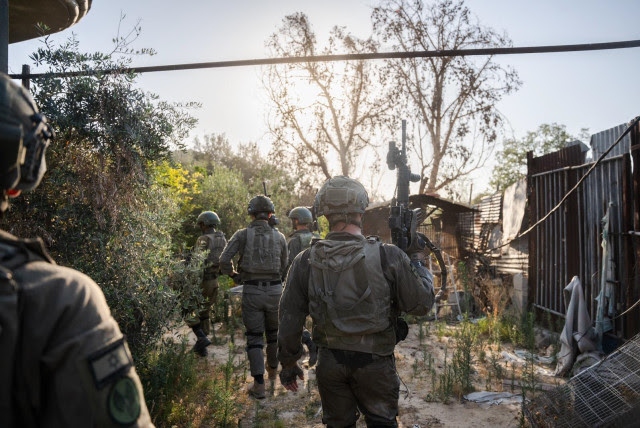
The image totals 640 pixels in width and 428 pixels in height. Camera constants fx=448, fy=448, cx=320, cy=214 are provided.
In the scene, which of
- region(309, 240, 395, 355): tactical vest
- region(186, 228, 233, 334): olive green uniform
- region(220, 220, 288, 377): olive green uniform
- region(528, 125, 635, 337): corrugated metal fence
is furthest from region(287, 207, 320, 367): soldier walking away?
region(528, 125, 635, 337): corrugated metal fence

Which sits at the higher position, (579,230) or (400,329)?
(579,230)

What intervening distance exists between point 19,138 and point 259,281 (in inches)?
184

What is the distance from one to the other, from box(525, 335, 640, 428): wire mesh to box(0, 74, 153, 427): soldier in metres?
3.76

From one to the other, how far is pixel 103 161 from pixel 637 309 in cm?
603

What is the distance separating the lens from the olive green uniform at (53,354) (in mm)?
946

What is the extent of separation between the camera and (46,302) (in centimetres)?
99

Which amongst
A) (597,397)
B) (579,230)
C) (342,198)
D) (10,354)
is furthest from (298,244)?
(10,354)

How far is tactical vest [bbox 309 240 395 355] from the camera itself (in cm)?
291

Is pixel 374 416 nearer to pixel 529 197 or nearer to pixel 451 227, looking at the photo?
pixel 529 197

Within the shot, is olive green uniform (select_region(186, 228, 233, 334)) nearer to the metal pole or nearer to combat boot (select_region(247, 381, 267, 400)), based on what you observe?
combat boot (select_region(247, 381, 267, 400))

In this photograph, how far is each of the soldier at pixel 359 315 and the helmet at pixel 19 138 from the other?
202 cm

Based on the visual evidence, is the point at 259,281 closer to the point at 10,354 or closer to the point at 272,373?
the point at 272,373

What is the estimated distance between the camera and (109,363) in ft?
3.37

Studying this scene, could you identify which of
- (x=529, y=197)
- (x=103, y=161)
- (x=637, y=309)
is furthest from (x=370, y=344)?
(x=529, y=197)
